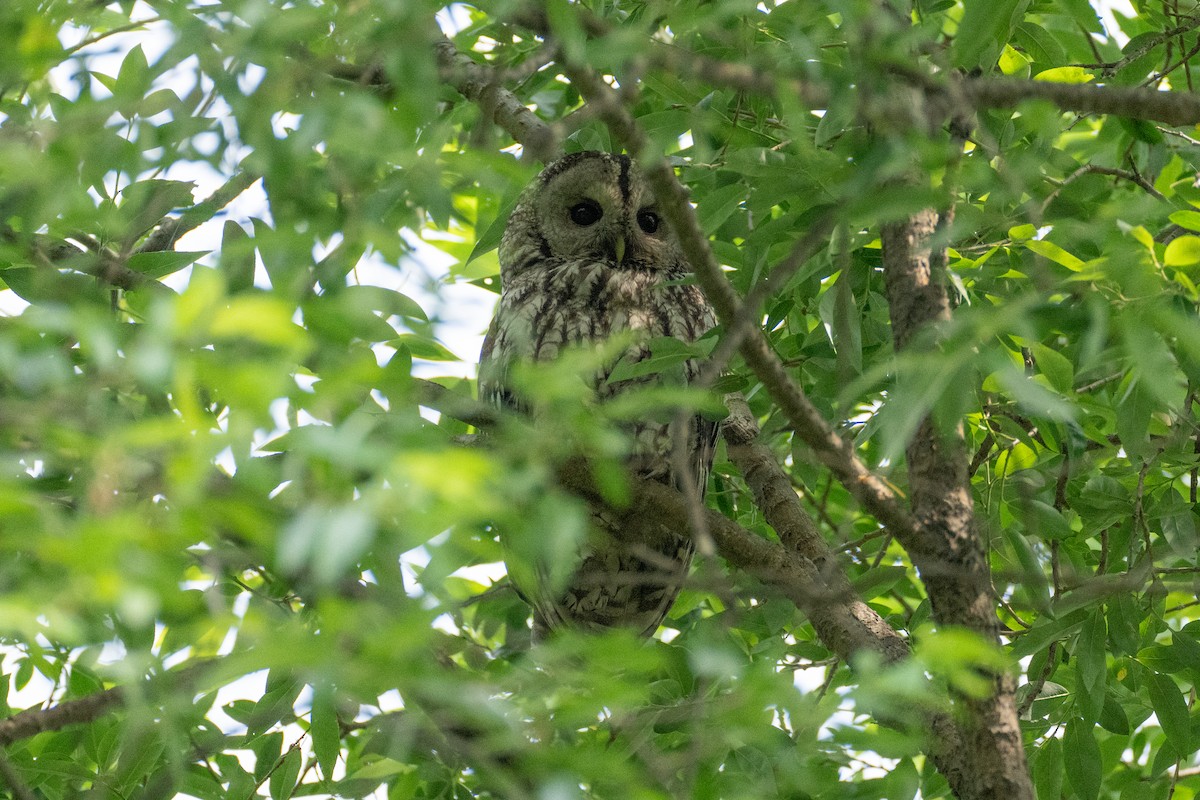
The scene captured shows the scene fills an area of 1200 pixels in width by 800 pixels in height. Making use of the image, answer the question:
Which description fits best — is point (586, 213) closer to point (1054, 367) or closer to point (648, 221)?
point (648, 221)

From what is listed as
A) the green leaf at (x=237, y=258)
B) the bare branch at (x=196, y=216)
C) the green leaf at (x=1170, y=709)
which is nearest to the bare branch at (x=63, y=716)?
the green leaf at (x=237, y=258)

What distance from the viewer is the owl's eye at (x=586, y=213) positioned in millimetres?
3012

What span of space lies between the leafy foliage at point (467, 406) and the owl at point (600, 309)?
13.8 inches

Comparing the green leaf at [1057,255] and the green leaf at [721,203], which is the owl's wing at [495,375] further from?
the green leaf at [1057,255]

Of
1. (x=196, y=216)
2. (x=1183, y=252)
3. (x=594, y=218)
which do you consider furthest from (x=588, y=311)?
(x=1183, y=252)

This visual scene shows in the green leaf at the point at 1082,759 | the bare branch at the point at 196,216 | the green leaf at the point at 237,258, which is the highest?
the bare branch at the point at 196,216

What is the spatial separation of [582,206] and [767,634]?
1.34m

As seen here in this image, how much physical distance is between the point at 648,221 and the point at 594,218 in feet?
0.47

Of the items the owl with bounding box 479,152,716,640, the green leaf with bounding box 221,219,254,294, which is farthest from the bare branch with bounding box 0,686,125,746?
the owl with bounding box 479,152,716,640

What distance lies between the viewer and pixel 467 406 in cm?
143

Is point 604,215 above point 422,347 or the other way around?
above

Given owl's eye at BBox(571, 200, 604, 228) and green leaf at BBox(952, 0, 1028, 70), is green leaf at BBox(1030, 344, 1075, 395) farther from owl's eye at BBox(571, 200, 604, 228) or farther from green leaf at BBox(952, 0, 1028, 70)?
owl's eye at BBox(571, 200, 604, 228)

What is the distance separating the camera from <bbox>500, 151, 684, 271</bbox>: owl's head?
2.95m

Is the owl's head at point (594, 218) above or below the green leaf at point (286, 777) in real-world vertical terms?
above
